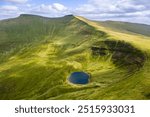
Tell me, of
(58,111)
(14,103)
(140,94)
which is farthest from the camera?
(140,94)

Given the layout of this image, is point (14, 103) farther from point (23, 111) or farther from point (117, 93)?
point (117, 93)

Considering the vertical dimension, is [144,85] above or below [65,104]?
below

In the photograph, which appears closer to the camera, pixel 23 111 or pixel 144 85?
pixel 23 111

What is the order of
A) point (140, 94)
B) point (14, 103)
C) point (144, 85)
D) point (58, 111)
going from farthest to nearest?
point (144, 85)
point (140, 94)
point (14, 103)
point (58, 111)

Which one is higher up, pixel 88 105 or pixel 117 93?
pixel 88 105

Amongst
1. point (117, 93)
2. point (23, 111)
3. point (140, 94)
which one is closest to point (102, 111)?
point (23, 111)

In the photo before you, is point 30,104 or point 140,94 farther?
point 140,94

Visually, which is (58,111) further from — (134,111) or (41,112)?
(134,111)

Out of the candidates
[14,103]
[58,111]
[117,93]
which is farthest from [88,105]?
[117,93]

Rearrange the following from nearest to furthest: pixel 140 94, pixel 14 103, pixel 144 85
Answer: pixel 14 103
pixel 140 94
pixel 144 85
